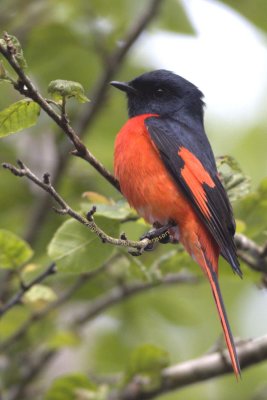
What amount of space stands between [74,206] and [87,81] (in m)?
0.96

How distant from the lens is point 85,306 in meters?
5.77

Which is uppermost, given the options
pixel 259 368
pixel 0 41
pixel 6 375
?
pixel 0 41

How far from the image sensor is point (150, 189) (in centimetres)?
416

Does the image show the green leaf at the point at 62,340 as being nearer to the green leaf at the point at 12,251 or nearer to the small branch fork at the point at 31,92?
the green leaf at the point at 12,251

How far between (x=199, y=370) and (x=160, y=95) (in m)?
1.62

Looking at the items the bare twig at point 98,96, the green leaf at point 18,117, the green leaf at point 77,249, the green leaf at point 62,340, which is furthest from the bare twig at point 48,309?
the green leaf at point 18,117

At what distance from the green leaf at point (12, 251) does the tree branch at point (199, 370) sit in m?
1.03

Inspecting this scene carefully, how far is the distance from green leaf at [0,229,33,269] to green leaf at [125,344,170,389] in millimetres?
828

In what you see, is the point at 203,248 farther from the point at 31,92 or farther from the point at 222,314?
the point at 31,92

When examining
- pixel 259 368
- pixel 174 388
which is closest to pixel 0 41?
pixel 174 388

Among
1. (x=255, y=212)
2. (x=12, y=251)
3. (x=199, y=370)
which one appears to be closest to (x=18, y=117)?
(x=12, y=251)

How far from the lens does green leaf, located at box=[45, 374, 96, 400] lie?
4391mm

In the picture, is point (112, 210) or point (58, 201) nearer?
A: point (58, 201)

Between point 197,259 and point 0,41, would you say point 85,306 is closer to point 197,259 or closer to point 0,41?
point 197,259
